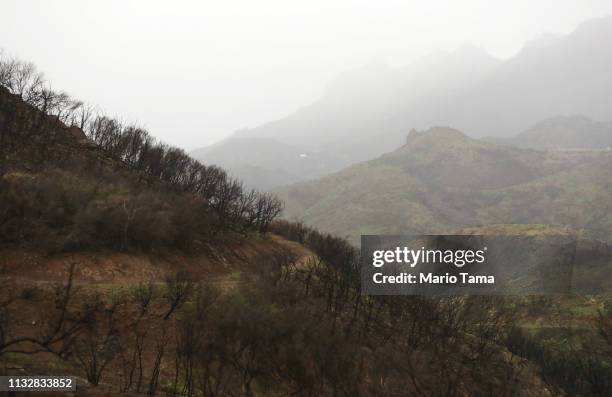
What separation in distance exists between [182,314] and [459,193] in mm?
159858

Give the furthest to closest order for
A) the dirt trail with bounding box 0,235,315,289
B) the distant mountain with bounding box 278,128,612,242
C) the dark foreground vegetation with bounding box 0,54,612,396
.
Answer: the distant mountain with bounding box 278,128,612,242
the dirt trail with bounding box 0,235,315,289
the dark foreground vegetation with bounding box 0,54,612,396

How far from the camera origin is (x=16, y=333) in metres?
13.5

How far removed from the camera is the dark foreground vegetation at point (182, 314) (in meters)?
13.3

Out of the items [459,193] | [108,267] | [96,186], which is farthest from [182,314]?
[459,193]

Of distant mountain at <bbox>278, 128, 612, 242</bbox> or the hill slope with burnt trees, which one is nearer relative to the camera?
the hill slope with burnt trees

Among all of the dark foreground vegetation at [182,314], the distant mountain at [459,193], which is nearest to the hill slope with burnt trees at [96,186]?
the dark foreground vegetation at [182,314]

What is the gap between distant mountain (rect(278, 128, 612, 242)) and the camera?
5059 inches

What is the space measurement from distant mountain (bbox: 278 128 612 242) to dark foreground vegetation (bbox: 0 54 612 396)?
3484 inches

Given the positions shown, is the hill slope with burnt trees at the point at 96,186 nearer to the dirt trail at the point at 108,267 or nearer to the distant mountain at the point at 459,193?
the dirt trail at the point at 108,267

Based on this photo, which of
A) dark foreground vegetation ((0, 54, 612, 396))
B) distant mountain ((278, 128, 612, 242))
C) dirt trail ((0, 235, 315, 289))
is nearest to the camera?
A: dark foreground vegetation ((0, 54, 612, 396))

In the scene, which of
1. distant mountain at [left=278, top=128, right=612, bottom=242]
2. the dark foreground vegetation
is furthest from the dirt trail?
distant mountain at [left=278, top=128, right=612, bottom=242]

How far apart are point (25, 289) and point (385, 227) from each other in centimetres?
11760

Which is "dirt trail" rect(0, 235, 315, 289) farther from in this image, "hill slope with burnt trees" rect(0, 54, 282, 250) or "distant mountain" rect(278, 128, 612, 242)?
"distant mountain" rect(278, 128, 612, 242)

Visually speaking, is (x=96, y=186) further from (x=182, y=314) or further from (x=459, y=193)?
(x=459, y=193)
